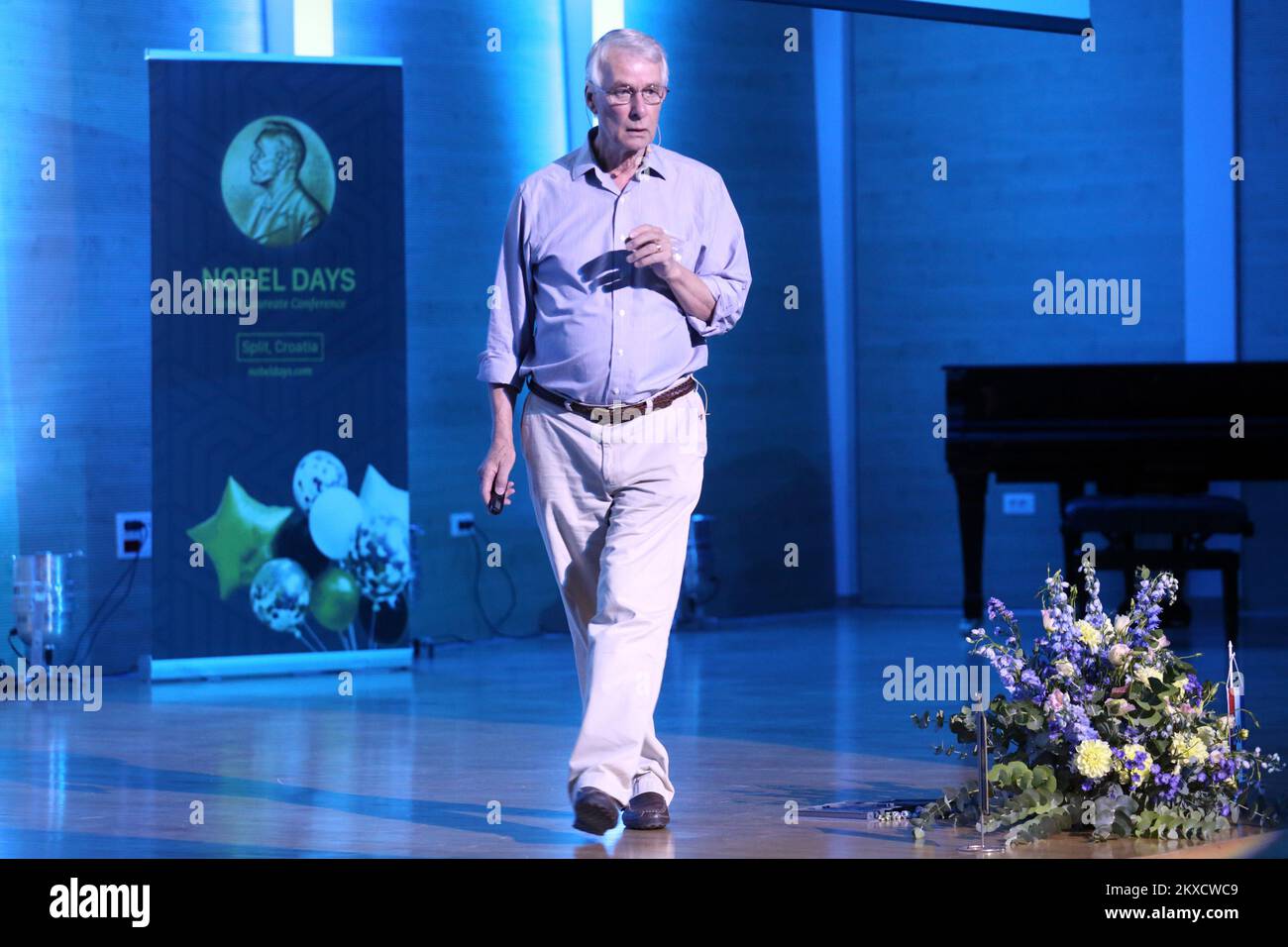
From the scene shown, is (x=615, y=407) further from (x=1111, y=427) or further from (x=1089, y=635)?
(x=1111, y=427)

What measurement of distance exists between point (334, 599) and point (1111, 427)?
3291 mm

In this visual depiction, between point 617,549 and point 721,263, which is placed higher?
point 721,263

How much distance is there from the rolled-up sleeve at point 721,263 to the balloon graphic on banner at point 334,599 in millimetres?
3501

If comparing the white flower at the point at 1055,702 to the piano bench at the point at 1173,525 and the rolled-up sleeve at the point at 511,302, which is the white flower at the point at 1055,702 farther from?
the piano bench at the point at 1173,525

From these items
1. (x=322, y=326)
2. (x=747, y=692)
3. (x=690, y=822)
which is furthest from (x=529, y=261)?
(x=322, y=326)

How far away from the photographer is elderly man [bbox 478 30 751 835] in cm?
333

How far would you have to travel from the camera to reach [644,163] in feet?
11.3

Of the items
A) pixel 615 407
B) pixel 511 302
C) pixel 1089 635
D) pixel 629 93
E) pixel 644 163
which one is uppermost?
pixel 629 93

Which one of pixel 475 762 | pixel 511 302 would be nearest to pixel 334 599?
pixel 475 762

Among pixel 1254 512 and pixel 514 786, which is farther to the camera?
pixel 1254 512

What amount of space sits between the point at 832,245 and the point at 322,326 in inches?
138

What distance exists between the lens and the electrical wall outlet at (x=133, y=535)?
23.2 feet

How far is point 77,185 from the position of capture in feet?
22.9
